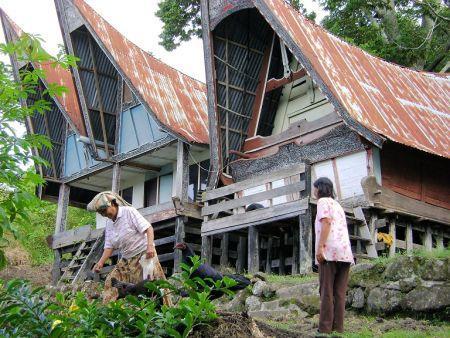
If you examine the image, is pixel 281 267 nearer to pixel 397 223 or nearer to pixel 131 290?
pixel 397 223

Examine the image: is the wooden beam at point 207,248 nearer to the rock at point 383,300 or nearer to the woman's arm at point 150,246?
the rock at point 383,300

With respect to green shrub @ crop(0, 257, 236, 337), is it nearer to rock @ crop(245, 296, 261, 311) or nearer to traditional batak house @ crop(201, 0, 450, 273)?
rock @ crop(245, 296, 261, 311)

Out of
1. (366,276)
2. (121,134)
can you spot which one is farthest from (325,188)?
(121,134)

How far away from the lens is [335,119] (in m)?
15.4

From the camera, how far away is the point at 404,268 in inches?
373

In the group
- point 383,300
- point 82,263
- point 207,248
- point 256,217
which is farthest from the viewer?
point 82,263

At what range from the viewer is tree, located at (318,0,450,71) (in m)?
28.3

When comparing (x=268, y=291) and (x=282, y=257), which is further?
(x=282, y=257)

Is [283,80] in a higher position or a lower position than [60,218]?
higher

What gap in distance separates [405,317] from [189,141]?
400 inches

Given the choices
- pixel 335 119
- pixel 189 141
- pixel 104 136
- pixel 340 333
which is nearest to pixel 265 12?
pixel 335 119

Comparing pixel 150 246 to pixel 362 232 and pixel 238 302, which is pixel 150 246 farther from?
pixel 362 232

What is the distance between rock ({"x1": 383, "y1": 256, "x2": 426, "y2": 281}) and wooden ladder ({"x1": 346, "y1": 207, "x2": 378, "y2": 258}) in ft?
10.00

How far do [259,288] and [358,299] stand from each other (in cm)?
187
